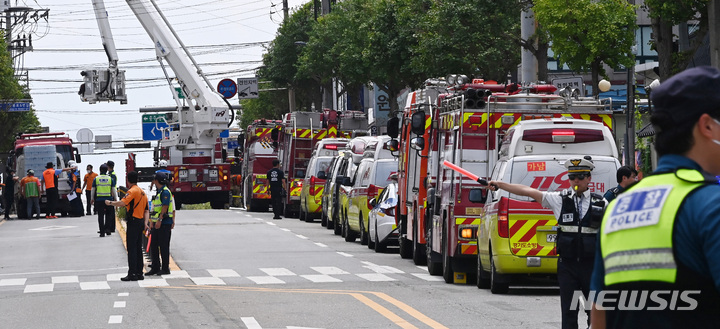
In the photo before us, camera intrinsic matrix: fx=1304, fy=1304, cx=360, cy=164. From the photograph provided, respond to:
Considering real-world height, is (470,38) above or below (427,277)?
above

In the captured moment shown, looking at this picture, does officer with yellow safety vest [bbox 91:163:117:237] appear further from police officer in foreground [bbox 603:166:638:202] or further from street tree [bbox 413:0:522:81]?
police officer in foreground [bbox 603:166:638:202]

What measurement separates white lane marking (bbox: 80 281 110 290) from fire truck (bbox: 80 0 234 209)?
2549cm

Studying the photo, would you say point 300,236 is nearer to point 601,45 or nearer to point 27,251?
point 27,251

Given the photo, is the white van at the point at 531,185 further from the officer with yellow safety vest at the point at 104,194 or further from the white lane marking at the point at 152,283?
the officer with yellow safety vest at the point at 104,194

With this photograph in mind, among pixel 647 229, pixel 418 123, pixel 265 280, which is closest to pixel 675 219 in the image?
pixel 647 229

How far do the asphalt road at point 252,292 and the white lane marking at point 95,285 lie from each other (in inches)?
0.5

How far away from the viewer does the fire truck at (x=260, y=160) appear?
1791 inches

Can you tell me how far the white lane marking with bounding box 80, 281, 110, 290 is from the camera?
17.1 metres

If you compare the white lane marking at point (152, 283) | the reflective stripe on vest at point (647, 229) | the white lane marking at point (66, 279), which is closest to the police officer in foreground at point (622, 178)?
the white lane marking at point (152, 283)

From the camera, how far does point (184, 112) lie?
4559cm

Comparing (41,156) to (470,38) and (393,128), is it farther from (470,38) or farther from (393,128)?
(393,128)

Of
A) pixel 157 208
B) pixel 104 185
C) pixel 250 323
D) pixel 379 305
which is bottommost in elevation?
pixel 379 305

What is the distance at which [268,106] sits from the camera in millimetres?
93000

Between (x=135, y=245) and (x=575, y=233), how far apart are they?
32.1 ft
